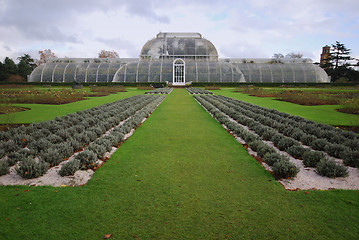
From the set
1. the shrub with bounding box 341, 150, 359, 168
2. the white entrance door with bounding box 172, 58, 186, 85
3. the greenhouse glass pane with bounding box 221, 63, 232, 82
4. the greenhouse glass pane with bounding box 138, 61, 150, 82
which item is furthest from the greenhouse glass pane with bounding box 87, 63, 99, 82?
the shrub with bounding box 341, 150, 359, 168

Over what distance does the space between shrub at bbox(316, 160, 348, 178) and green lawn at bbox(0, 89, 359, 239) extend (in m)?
0.63

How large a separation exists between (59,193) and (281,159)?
4.56 m

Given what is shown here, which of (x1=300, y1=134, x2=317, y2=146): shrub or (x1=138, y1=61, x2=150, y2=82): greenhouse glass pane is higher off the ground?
(x1=138, y1=61, x2=150, y2=82): greenhouse glass pane

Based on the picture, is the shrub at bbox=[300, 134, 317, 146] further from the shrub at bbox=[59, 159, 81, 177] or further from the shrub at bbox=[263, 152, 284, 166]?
the shrub at bbox=[59, 159, 81, 177]

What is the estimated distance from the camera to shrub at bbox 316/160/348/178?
471 centimetres

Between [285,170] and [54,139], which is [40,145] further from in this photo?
[285,170]

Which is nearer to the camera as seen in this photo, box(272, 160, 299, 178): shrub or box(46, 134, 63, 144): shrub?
box(272, 160, 299, 178): shrub

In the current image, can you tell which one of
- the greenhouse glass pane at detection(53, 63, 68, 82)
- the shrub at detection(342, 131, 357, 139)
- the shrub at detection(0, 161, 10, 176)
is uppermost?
the greenhouse glass pane at detection(53, 63, 68, 82)

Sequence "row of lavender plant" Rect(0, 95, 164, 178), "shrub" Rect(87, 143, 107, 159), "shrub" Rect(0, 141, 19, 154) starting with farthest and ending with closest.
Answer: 1. "shrub" Rect(0, 141, 19, 154)
2. "shrub" Rect(87, 143, 107, 159)
3. "row of lavender plant" Rect(0, 95, 164, 178)

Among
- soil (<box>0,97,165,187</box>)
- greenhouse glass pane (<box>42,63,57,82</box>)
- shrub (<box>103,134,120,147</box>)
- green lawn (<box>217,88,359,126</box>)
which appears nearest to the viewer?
soil (<box>0,97,165,187</box>)

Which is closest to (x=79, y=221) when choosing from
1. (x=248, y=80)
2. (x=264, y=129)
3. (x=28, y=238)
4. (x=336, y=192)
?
(x=28, y=238)

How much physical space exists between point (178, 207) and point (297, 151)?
156 inches

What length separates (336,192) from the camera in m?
4.14

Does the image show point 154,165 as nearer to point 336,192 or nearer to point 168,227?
point 168,227
